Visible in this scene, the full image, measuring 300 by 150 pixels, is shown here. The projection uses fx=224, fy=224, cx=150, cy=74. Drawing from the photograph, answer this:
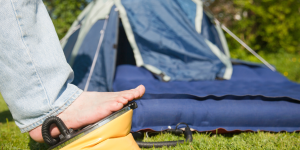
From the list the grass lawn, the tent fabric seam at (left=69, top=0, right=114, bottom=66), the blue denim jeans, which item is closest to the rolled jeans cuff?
the blue denim jeans

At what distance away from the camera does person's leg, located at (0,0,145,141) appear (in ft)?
2.16

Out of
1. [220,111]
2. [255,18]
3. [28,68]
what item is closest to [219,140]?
[220,111]

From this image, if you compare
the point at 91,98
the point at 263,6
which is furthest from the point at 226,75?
the point at 263,6

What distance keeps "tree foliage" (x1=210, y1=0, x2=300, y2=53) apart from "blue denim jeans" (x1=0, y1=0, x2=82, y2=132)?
322 centimetres

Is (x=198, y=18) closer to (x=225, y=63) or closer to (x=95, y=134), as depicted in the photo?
(x=225, y=63)

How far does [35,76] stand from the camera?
0.67 m

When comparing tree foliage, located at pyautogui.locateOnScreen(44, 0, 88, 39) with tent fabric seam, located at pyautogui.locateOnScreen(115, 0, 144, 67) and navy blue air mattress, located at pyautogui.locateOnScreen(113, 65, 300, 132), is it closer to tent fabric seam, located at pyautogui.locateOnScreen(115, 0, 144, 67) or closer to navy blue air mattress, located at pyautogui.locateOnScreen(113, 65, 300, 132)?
tent fabric seam, located at pyautogui.locateOnScreen(115, 0, 144, 67)

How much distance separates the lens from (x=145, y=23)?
1837 mm

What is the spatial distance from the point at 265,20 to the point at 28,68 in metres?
3.72

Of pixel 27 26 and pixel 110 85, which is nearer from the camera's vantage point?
pixel 27 26

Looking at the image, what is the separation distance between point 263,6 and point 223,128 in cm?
318

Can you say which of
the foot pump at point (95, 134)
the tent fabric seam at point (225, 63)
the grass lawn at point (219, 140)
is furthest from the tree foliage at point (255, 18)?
the foot pump at point (95, 134)

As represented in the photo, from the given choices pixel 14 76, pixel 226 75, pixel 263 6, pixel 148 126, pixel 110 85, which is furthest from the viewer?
pixel 263 6

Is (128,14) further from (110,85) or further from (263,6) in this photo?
(263,6)
